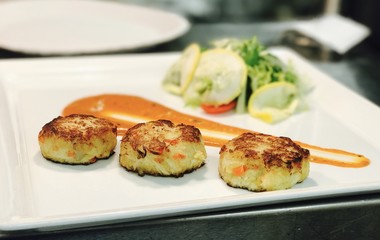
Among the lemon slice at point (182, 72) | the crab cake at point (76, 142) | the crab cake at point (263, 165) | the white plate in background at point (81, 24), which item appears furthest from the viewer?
the white plate in background at point (81, 24)

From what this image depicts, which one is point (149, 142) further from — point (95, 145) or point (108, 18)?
point (108, 18)

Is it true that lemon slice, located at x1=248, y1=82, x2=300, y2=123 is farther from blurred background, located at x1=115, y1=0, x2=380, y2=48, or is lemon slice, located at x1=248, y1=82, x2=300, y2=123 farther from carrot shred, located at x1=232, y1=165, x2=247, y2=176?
blurred background, located at x1=115, y1=0, x2=380, y2=48

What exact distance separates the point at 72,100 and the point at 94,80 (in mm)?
212

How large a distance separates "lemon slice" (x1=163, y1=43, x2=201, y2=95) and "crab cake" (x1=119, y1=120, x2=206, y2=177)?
57 cm

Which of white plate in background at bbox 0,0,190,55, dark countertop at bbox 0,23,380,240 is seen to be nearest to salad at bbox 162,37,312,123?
white plate in background at bbox 0,0,190,55

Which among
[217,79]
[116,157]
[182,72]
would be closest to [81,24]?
[182,72]

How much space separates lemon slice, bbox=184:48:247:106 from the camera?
1799 mm

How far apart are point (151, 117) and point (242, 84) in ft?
1.07

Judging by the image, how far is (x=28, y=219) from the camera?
1.02 meters

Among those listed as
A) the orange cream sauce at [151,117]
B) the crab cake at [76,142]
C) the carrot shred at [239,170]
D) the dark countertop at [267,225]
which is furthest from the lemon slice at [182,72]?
the dark countertop at [267,225]

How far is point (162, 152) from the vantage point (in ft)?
4.14

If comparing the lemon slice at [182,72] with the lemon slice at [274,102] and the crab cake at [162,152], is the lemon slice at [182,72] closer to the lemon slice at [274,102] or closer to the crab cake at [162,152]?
the lemon slice at [274,102]

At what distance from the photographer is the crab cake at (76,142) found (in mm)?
1326

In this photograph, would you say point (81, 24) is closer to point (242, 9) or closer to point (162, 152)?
point (242, 9)
